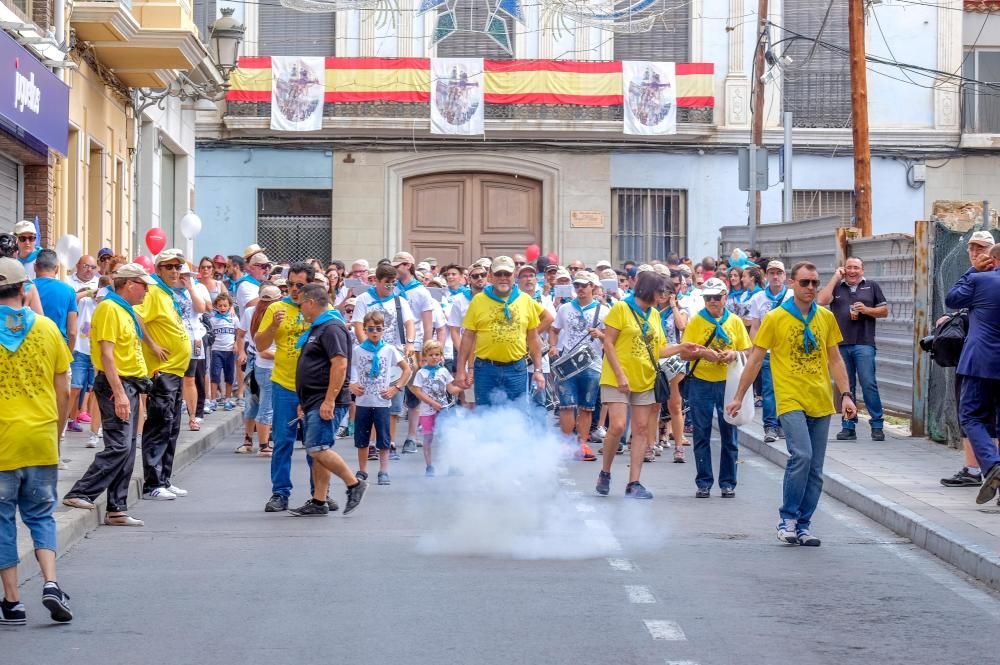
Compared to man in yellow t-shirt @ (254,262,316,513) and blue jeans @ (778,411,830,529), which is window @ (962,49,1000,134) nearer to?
man in yellow t-shirt @ (254,262,316,513)

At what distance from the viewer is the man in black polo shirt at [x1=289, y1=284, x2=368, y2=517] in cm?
1125

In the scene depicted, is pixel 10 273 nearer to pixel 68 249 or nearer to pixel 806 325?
pixel 806 325

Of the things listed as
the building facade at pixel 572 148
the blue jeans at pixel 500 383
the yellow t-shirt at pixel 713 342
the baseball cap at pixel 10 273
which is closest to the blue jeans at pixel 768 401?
the yellow t-shirt at pixel 713 342

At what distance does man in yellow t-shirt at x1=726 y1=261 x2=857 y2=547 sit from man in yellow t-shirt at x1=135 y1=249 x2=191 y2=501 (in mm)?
4227

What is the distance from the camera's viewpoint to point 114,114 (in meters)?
23.8

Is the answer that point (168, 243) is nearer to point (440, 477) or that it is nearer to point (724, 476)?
point (440, 477)

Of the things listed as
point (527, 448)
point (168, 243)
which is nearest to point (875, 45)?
point (168, 243)

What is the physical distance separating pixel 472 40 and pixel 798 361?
25227 mm

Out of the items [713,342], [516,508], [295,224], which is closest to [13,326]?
[516,508]

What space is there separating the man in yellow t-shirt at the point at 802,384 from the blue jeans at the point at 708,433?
2.23 m

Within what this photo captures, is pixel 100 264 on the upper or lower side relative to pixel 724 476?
upper

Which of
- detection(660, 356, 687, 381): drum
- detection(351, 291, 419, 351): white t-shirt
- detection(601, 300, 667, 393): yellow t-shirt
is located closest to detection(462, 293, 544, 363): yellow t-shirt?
detection(601, 300, 667, 393): yellow t-shirt

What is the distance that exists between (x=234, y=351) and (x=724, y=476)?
27.9 ft

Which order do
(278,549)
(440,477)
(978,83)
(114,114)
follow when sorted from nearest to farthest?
(278,549) → (440,477) → (114,114) → (978,83)
